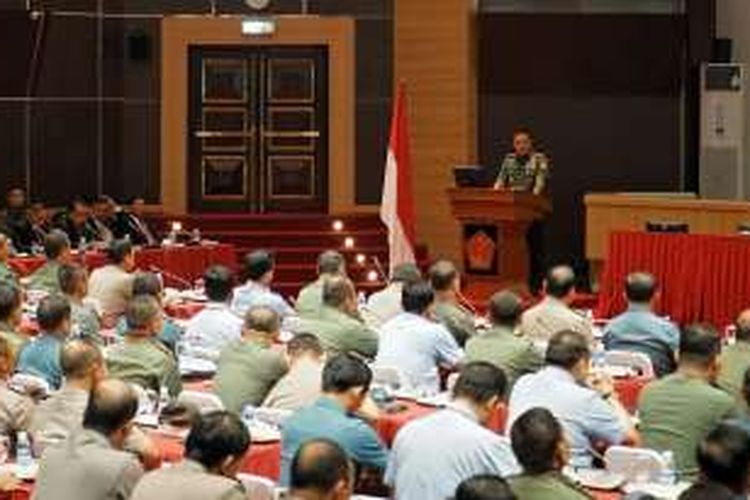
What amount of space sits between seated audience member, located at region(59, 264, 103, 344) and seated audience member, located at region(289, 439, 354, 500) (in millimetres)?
5989

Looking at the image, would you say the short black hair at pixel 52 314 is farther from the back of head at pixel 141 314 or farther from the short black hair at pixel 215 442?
the short black hair at pixel 215 442

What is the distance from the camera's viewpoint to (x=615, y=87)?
72.3ft

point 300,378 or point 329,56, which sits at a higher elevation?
point 329,56

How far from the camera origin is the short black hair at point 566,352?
828cm

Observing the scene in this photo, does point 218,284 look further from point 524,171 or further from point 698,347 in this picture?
point 524,171

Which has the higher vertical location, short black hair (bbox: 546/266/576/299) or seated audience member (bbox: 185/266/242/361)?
short black hair (bbox: 546/266/576/299)

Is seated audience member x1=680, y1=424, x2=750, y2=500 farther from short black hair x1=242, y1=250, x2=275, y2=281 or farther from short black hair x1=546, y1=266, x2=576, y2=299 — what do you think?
short black hair x1=242, y1=250, x2=275, y2=281

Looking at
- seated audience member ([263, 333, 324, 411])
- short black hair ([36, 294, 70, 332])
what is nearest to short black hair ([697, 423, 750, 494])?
seated audience member ([263, 333, 324, 411])

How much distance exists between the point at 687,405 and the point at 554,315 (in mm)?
3493

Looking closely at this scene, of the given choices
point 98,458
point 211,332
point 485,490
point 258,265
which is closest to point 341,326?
point 211,332

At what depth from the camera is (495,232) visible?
59.8 ft

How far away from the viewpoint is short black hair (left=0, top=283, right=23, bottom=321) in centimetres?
1077

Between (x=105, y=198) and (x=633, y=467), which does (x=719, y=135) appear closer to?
(x=105, y=198)

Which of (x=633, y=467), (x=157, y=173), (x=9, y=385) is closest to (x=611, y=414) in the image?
(x=633, y=467)
